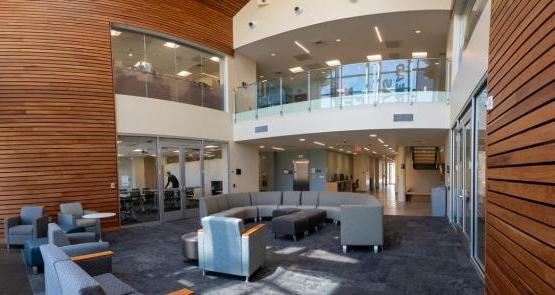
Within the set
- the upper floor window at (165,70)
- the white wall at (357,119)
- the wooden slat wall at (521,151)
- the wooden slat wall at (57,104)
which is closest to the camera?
the wooden slat wall at (521,151)

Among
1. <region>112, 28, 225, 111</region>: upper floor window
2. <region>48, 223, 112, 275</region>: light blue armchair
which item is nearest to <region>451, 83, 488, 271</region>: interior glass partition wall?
<region>48, 223, 112, 275</region>: light blue armchair

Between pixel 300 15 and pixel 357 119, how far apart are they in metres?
3.83

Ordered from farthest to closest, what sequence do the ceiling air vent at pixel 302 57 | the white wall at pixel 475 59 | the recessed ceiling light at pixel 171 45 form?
A: the ceiling air vent at pixel 302 57 → the recessed ceiling light at pixel 171 45 → the white wall at pixel 475 59

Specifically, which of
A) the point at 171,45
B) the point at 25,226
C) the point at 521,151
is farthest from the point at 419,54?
the point at 25,226

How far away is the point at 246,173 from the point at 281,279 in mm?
7954

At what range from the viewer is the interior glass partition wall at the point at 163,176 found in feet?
29.6

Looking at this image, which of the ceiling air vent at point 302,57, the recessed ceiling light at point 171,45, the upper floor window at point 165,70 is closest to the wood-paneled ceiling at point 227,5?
the upper floor window at point 165,70

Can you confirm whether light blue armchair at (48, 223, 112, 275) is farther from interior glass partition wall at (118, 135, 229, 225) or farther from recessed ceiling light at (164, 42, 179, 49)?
recessed ceiling light at (164, 42, 179, 49)

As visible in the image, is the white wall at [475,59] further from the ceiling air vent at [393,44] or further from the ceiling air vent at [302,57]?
the ceiling air vent at [302,57]

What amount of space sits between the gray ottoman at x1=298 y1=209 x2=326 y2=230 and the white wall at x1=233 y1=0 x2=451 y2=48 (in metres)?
5.53

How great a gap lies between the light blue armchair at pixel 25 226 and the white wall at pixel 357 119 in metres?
6.22

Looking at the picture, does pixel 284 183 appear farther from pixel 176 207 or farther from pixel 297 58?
pixel 176 207

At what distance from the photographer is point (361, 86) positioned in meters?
8.96

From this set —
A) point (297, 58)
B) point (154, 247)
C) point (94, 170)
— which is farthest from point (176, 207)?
point (297, 58)
